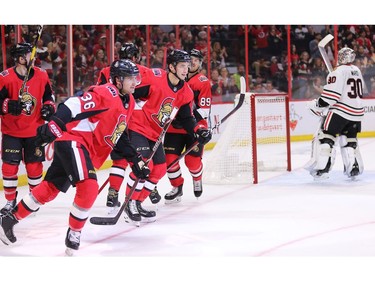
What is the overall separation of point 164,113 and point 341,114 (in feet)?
6.98

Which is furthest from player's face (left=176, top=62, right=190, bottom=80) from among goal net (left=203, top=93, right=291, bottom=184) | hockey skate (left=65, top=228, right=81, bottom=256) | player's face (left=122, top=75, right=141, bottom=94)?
goal net (left=203, top=93, right=291, bottom=184)

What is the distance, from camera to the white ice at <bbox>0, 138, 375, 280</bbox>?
12.4 ft

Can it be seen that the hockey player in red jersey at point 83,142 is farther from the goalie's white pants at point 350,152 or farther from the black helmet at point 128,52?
the goalie's white pants at point 350,152

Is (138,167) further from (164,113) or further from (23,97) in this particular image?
(23,97)

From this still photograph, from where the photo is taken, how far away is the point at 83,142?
360 cm

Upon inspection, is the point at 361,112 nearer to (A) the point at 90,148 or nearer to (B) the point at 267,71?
(A) the point at 90,148

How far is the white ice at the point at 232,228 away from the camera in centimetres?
379

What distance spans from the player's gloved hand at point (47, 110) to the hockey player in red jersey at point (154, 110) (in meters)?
0.49

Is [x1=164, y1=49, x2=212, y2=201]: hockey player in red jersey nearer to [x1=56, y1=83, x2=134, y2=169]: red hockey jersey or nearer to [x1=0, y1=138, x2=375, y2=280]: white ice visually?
[x1=0, y1=138, x2=375, y2=280]: white ice

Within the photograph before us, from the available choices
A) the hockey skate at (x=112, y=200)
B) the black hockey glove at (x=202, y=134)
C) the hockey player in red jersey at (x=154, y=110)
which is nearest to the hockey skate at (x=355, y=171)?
the black hockey glove at (x=202, y=134)

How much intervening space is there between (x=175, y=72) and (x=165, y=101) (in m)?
0.18

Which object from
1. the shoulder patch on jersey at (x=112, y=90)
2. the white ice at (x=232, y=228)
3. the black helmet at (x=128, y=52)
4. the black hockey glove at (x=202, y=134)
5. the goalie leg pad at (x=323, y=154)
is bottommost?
the white ice at (x=232, y=228)

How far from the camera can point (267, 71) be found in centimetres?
1042

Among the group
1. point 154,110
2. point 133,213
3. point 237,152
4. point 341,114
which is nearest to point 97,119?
point 154,110
